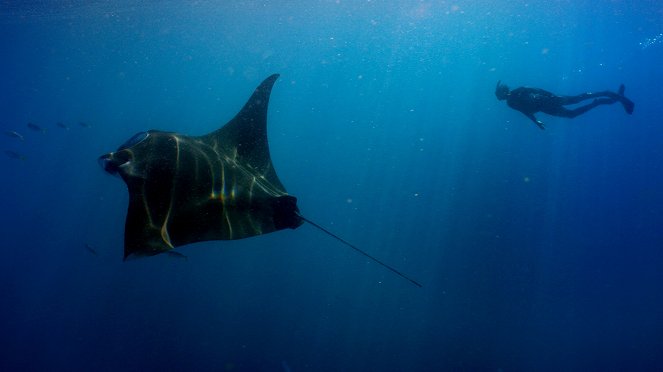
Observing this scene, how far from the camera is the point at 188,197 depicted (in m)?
3.04

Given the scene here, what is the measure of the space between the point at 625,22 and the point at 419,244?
138ft

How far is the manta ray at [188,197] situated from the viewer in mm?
2664

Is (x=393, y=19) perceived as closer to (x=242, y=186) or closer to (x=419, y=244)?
(x=419, y=244)

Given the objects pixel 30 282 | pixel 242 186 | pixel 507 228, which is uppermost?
pixel 507 228

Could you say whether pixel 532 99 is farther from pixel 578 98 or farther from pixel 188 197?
pixel 188 197

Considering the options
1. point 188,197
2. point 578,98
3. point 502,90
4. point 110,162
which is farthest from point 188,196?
point 578,98

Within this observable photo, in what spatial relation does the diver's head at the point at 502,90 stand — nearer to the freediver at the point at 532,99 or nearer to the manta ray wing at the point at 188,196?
the freediver at the point at 532,99

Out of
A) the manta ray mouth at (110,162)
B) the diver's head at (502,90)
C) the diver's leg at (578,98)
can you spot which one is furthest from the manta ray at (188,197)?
the diver's leg at (578,98)

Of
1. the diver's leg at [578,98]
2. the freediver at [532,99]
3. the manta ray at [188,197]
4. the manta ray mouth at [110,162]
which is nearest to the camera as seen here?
the manta ray at [188,197]

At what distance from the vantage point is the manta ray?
2.66m

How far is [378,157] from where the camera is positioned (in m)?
55.2

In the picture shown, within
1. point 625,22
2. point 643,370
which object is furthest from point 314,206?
point 625,22

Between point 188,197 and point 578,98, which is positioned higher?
point 578,98

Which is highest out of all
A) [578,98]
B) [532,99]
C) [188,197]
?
[578,98]
